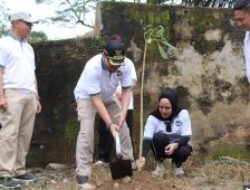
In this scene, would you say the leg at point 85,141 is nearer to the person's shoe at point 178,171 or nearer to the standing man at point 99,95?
the standing man at point 99,95

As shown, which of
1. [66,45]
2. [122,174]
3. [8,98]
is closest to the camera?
[122,174]

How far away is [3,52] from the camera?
192 inches

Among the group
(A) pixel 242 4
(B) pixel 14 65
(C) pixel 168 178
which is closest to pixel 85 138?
(B) pixel 14 65

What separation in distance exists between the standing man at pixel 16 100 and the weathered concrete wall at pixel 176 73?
0.87 m

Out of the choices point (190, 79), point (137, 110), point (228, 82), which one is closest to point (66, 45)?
point (137, 110)

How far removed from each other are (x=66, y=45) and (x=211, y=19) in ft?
5.60

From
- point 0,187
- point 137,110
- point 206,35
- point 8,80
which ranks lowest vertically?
point 0,187

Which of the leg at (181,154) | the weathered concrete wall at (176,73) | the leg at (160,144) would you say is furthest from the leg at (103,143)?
the leg at (181,154)

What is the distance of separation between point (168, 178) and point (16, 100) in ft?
5.36

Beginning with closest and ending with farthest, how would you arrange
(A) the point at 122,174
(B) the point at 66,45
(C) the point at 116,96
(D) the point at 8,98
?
(A) the point at 122,174
(D) the point at 8,98
(C) the point at 116,96
(B) the point at 66,45

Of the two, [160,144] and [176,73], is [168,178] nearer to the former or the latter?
[160,144]

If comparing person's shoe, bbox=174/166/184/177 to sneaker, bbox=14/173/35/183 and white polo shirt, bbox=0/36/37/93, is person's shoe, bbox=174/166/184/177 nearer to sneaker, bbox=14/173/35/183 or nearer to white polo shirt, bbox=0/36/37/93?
sneaker, bbox=14/173/35/183

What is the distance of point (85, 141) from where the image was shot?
15.5 ft

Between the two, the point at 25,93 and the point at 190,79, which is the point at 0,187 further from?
the point at 190,79
